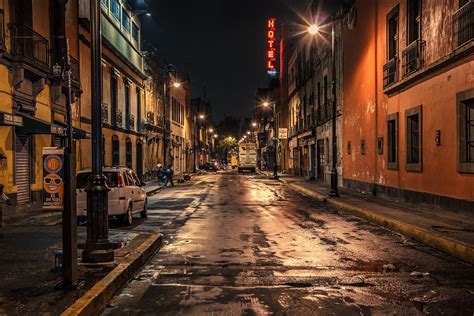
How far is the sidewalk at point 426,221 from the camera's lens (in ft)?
33.4

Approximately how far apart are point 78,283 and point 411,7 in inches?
679

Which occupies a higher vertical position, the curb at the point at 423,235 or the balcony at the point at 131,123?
the balcony at the point at 131,123

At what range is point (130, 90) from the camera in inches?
1492

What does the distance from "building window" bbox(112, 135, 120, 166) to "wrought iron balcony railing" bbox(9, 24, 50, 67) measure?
12905 millimetres

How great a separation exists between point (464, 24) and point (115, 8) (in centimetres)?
2475

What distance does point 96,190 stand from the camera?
8.23 metres

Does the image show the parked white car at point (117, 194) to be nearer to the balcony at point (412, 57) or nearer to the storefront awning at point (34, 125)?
the storefront awning at point (34, 125)

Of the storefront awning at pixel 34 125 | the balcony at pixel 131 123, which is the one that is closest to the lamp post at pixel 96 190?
the storefront awning at pixel 34 125

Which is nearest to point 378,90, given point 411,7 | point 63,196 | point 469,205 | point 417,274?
point 411,7

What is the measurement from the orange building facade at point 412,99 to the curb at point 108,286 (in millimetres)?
9828

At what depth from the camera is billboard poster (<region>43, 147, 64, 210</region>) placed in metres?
6.89

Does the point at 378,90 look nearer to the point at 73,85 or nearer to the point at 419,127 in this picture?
the point at 419,127

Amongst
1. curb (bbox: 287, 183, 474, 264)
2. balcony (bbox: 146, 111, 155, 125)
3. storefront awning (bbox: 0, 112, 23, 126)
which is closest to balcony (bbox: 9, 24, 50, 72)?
storefront awning (bbox: 0, 112, 23, 126)

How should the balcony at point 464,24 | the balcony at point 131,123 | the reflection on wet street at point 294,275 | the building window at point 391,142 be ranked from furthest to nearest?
the balcony at point 131,123, the building window at point 391,142, the balcony at point 464,24, the reflection on wet street at point 294,275
